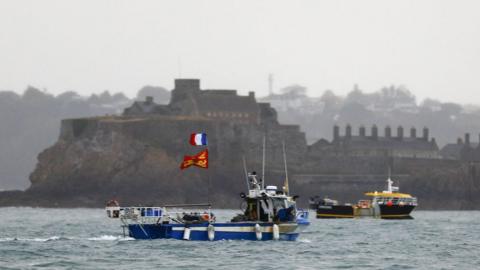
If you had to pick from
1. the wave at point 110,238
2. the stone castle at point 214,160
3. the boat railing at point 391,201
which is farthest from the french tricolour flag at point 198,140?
the stone castle at point 214,160

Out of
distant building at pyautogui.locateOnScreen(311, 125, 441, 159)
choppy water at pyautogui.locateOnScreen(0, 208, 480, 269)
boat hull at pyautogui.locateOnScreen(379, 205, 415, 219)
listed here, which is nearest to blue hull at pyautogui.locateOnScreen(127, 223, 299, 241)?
choppy water at pyautogui.locateOnScreen(0, 208, 480, 269)

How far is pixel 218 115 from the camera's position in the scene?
152625 millimetres

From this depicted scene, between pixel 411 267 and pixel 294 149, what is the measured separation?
94892 mm

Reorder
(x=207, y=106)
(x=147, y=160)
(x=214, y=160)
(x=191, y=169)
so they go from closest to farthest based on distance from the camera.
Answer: (x=191, y=169) → (x=147, y=160) → (x=214, y=160) → (x=207, y=106)

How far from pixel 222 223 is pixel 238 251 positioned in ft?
11.6

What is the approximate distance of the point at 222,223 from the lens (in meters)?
60.5

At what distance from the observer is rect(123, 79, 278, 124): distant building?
150 m

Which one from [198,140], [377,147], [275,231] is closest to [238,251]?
[275,231]

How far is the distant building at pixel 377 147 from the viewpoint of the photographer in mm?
151125

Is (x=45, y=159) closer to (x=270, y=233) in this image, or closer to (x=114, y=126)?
(x=114, y=126)

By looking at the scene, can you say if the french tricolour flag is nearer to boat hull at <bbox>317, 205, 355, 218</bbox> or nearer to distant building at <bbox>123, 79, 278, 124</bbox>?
boat hull at <bbox>317, 205, 355, 218</bbox>

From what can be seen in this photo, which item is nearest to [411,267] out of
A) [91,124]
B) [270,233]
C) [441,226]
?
[270,233]

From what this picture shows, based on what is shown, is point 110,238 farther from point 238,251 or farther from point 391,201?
point 391,201

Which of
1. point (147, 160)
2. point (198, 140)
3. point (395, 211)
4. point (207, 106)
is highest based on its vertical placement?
point (207, 106)
